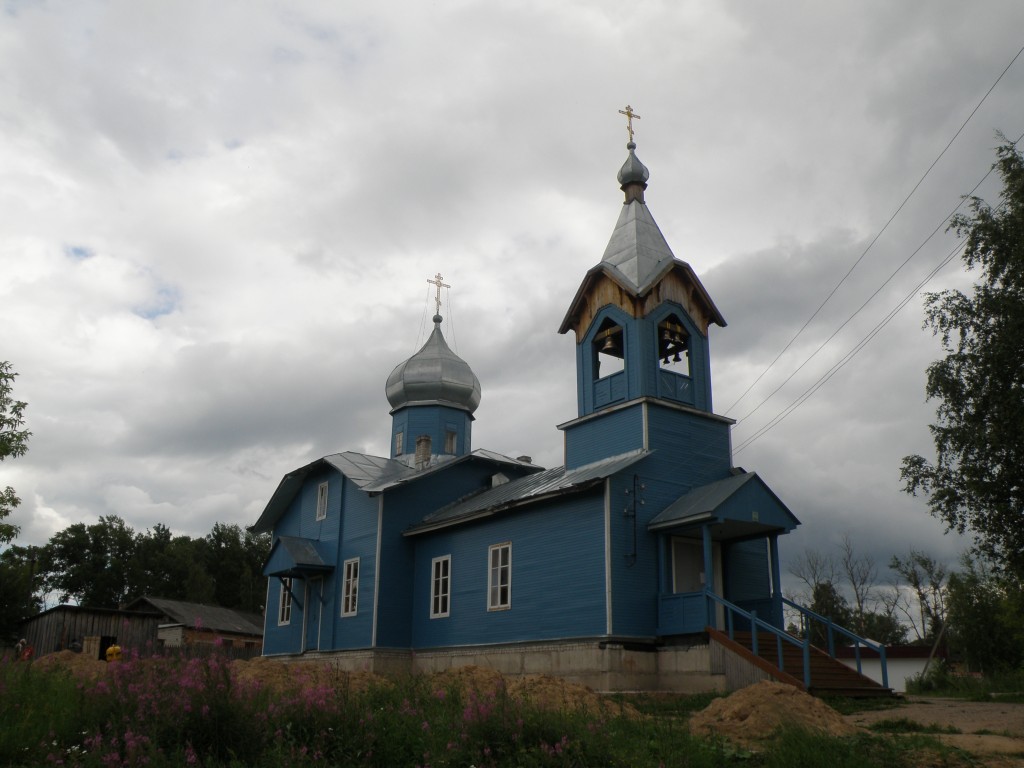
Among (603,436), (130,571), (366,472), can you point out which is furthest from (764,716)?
(130,571)

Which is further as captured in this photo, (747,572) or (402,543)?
(402,543)

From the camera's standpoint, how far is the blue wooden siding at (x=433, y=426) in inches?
1212

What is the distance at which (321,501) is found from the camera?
27172mm

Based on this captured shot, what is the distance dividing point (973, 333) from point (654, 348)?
630 centimetres

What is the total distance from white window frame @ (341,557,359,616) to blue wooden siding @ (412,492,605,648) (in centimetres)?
180

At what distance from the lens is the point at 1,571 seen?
32406 millimetres

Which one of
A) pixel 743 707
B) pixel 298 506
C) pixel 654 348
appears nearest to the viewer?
pixel 743 707

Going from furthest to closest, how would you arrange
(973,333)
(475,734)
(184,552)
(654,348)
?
(184,552) → (654,348) → (973,333) → (475,734)

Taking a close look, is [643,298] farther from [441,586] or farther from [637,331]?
[441,586]

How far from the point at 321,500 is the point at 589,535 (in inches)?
447

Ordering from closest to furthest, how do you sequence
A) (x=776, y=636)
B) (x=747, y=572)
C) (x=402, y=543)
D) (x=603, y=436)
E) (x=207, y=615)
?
(x=776, y=636) < (x=747, y=572) < (x=603, y=436) < (x=402, y=543) < (x=207, y=615)

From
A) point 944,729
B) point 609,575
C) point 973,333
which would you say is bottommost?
point 944,729

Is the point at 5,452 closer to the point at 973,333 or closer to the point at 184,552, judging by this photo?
the point at 973,333

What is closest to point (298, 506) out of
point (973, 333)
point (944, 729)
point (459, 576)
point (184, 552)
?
point (459, 576)
